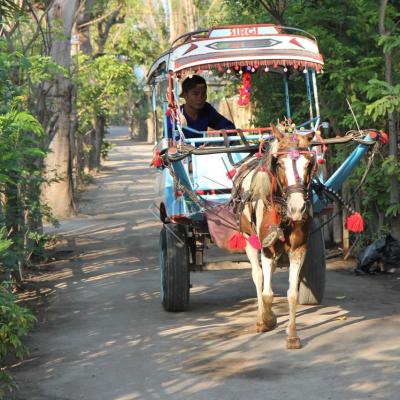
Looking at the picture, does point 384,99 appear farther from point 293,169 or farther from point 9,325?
point 9,325

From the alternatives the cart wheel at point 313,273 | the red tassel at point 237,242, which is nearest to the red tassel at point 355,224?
the red tassel at point 237,242

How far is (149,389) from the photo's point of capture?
7371 millimetres

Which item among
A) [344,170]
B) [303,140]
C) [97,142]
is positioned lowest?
[344,170]

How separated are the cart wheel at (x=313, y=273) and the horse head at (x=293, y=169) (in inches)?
→ 86.9

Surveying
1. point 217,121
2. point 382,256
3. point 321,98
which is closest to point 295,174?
point 217,121

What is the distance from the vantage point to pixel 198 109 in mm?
11516

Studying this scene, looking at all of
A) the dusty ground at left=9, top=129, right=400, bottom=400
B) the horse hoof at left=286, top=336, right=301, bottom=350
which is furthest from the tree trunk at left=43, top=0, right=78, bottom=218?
the horse hoof at left=286, top=336, right=301, bottom=350

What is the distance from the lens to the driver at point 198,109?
11430 mm

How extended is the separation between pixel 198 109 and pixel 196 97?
17 cm

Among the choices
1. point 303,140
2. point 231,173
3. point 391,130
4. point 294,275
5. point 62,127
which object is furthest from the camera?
point 62,127

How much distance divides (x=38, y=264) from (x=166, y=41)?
44.9 meters

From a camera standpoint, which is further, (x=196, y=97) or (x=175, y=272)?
(x=196, y=97)

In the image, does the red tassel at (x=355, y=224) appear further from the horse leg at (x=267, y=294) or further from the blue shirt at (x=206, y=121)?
the blue shirt at (x=206, y=121)

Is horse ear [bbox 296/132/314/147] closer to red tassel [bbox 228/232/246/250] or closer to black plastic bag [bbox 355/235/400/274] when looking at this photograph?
red tassel [bbox 228/232/246/250]
